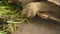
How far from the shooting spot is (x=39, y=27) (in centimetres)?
146

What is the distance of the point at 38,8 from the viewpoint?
5.22 ft

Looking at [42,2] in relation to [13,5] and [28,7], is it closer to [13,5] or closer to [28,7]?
[28,7]

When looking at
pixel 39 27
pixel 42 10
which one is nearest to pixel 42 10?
pixel 42 10

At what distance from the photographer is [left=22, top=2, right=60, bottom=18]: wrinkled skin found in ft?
5.07

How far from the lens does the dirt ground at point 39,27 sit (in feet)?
4.60

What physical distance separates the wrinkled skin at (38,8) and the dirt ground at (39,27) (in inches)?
3.2

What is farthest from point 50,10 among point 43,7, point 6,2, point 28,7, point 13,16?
point 6,2

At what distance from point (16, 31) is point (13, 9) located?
0.38 m

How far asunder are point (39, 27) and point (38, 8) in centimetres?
21

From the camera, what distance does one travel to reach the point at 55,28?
4.69 ft

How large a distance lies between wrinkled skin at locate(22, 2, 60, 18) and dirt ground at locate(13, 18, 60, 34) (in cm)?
8

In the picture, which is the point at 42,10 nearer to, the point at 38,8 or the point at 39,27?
the point at 38,8

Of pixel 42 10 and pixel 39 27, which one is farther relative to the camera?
pixel 42 10

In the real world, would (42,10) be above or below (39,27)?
above
